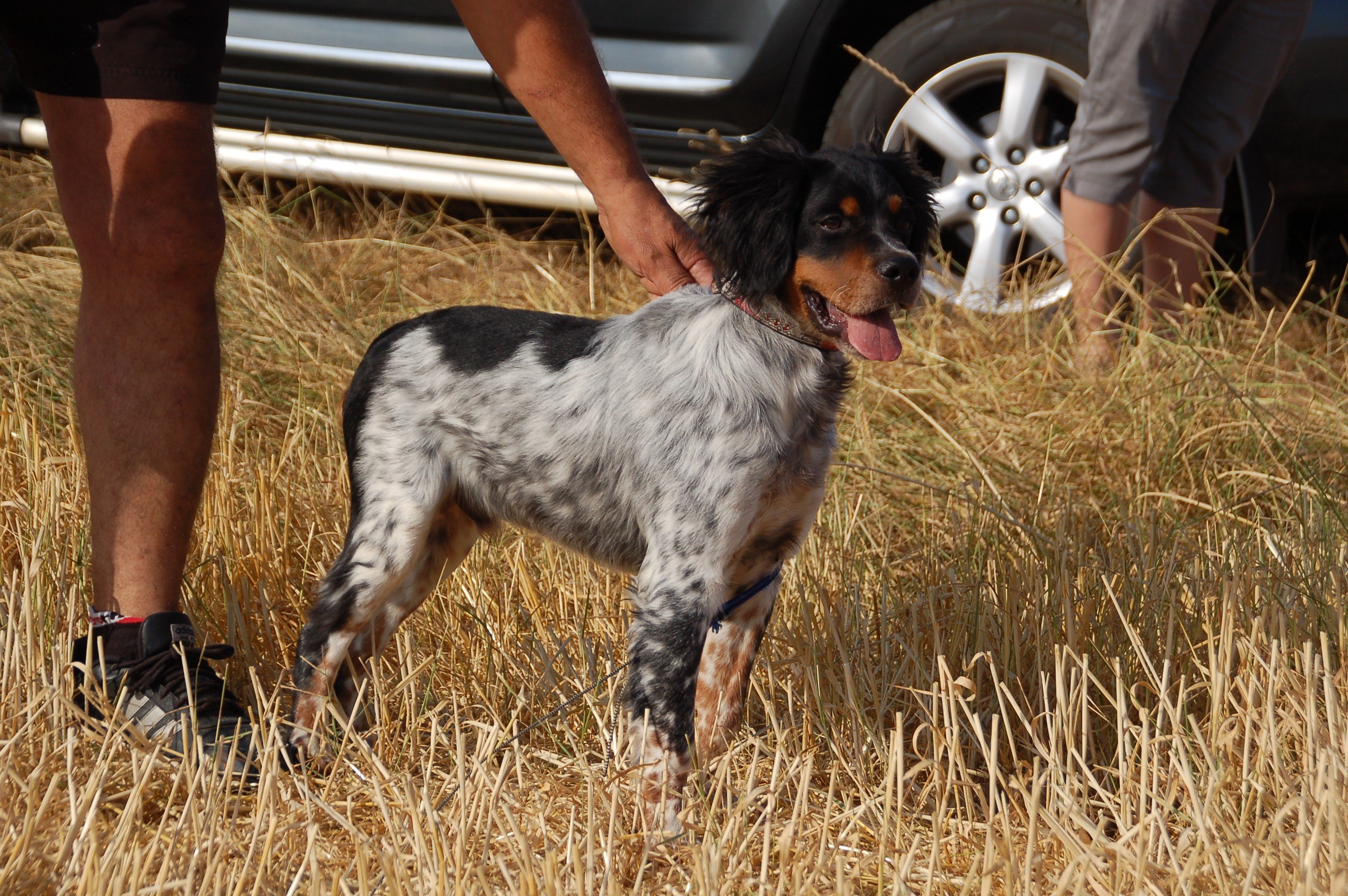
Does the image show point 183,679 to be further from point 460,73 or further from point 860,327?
point 460,73

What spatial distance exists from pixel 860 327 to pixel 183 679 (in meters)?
1.41

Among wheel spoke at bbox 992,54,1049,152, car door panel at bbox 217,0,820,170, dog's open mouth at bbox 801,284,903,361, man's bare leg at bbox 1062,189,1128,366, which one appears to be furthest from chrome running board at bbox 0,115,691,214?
dog's open mouth at bbox 801,284,903,361

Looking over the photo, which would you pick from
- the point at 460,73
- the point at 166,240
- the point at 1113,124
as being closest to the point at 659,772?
the point at 166,240

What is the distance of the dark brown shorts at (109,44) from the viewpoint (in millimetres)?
2270

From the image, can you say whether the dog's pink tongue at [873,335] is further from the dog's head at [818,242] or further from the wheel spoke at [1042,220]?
the wheel spoke at [1042,220]

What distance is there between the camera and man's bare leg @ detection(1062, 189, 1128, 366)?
387 cm

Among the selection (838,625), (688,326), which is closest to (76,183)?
(688,326)

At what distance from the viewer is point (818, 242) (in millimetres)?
2283

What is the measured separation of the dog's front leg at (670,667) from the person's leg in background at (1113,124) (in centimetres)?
181

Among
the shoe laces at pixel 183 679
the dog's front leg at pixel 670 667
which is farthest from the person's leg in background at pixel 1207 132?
the shoe laces at pixel 183 679

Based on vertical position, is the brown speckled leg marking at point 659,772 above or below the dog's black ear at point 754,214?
below

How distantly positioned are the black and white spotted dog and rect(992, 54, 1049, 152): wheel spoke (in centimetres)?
182

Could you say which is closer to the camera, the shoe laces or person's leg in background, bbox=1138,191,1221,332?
the shoe laces

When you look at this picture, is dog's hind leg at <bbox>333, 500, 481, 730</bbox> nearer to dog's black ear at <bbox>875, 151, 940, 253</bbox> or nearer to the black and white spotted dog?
the black and white spotted dog
